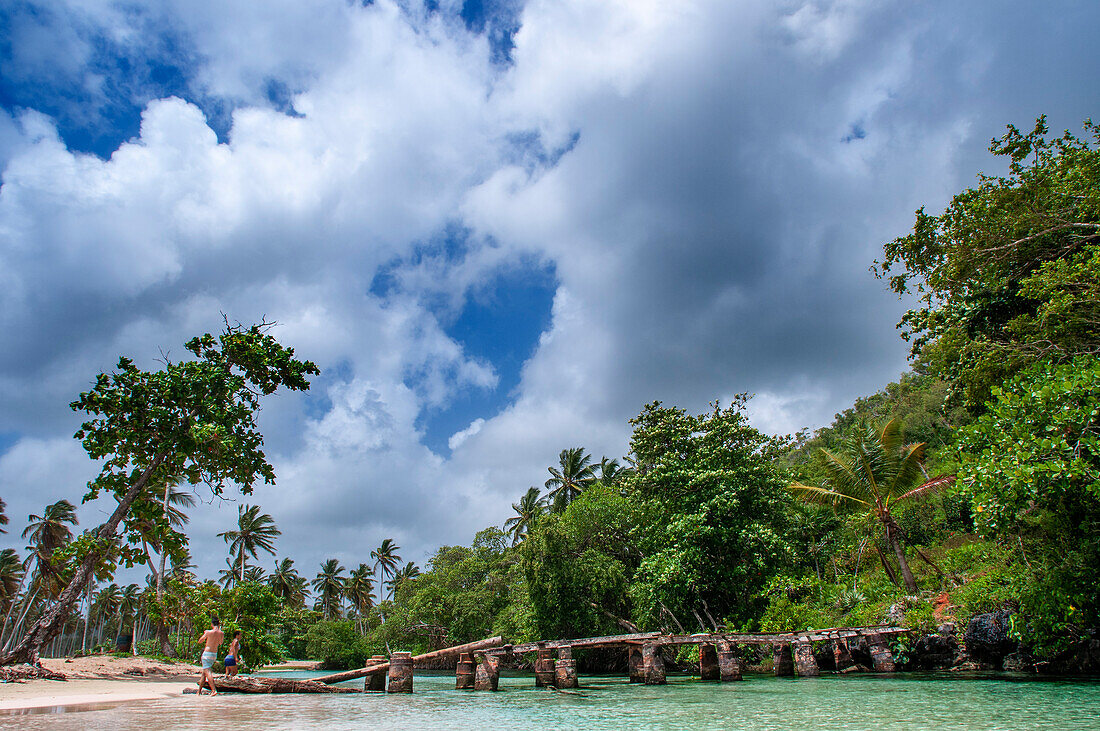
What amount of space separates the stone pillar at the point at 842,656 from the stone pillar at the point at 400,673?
12.3 metres

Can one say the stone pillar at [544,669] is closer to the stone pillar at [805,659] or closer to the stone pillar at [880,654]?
the stone pillar at [805,659]

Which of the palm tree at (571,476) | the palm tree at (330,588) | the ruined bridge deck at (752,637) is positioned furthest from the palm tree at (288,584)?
the ruined bridge deck at (752,637)

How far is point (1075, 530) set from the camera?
11961 mm

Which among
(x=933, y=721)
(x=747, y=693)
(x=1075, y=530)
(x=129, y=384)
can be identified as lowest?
(x=747, y=693)

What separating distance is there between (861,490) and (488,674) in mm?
14333

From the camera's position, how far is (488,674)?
15398 millimetres

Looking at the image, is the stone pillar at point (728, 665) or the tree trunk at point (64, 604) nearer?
the tree trunk at point (64, 604)

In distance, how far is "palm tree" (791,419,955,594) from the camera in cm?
1948

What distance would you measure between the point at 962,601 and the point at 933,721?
31.1ft

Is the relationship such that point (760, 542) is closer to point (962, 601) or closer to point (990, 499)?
point (962, 601)

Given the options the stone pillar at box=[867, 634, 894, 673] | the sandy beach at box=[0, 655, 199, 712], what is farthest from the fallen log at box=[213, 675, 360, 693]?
the stone pillar at box=[867, 634, 894, 673]

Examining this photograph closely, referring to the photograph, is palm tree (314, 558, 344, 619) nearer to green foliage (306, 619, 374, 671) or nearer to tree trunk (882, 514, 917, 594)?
green foliage (306, 619, 374, 671)

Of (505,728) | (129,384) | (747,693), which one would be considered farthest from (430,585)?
(505,728)

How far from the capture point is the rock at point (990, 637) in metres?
13.1
